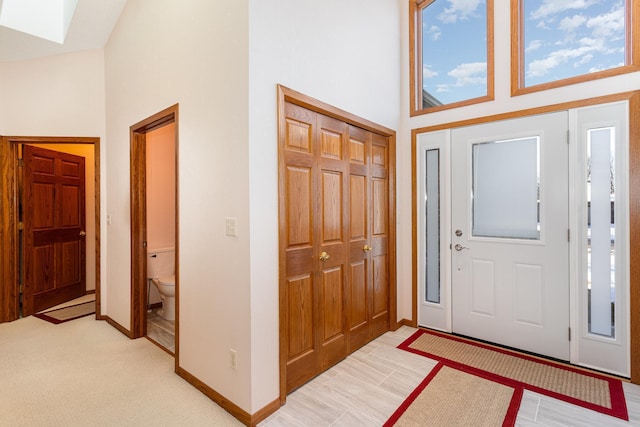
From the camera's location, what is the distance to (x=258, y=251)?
6.10 feet

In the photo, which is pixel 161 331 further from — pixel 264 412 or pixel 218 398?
pixel 264 412

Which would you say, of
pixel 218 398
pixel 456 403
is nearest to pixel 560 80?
pixel 456 403

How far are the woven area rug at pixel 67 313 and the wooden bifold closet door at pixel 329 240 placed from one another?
2.99 m

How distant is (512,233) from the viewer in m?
2.79

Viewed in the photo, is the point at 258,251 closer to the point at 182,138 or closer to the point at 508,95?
the point at 182,138

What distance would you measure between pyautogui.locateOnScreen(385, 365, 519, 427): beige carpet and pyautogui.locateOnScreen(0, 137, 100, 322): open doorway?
3424mm

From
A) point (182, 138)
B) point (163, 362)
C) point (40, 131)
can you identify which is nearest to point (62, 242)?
point (40, 131)

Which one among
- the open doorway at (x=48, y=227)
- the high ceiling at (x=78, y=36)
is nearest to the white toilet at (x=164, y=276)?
the open doorway at (x=48, y=227)

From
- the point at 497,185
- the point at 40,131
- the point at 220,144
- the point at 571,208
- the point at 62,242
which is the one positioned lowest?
the point at 62,242

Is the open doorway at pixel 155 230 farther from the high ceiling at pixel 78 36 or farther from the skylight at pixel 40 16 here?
the skylight at pixel 40 16

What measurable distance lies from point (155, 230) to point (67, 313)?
55.1 inches

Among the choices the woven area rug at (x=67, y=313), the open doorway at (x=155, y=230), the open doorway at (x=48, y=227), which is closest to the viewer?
the open doorway at (x=155, y=230)

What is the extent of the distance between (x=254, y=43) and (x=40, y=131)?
3.08 metres

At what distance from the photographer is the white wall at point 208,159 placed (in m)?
1.86
